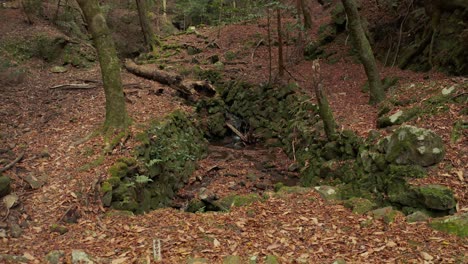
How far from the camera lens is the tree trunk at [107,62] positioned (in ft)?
26.3

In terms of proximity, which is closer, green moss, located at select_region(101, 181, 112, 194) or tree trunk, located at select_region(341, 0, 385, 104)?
green moss, located at select_region(101, 181, 112, 194)

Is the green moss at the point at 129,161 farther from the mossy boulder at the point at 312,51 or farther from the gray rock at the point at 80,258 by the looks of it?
the mossy boulder at the point at 312,51

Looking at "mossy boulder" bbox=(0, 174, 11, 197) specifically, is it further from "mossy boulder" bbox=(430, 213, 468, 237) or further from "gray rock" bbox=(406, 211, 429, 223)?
"mossy boulder" bbox=(430, 213, 468, 237)

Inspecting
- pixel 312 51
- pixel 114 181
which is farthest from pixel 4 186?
pixel 312 51

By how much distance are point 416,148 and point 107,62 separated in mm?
7455

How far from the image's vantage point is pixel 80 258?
4.43 metres

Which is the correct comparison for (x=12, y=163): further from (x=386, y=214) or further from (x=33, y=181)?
(x=386, y=214)

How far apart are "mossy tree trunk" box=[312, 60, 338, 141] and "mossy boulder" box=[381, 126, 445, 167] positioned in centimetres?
227

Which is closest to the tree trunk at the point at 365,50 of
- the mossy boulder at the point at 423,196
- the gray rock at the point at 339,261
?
the mossy boulder at the point at 423,196

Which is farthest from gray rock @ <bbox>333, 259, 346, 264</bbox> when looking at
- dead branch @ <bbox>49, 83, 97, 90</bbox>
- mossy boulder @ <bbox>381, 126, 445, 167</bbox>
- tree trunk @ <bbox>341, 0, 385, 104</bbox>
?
dead branch @ <bbox>49, 83, 97, 90</bbox>

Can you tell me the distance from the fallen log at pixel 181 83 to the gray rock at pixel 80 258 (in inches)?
390

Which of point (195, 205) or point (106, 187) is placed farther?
point (195, 205)

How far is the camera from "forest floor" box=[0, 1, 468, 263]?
15.1ft

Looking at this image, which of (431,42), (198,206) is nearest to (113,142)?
(198,206)
